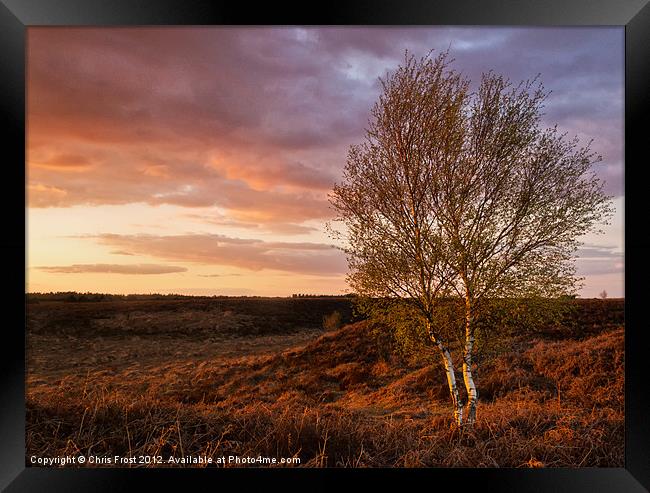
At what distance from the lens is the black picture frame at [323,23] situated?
603cm

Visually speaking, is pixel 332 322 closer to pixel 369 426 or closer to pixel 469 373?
pixel 469 373

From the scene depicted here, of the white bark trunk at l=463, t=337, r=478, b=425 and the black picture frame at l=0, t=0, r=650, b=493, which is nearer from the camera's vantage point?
the black picture frame at l=0, t=0, r=650, b=493

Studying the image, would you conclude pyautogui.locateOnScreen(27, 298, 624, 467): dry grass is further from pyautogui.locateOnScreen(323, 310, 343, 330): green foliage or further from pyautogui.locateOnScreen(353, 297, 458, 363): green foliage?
pyautogui.locateOnScreen(323, 310, 343, 330): green foliage

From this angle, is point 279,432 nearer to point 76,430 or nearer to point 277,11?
point 76,430

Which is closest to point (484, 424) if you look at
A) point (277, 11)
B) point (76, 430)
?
point (76, 430)

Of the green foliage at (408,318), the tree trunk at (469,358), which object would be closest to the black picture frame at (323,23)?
the tree trunk at (469,358)

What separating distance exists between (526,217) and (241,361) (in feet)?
58.7

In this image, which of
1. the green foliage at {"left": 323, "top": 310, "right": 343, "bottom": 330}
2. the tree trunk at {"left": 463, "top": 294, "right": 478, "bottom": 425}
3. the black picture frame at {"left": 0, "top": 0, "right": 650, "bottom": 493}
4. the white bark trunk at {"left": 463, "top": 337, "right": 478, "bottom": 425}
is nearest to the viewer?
the black picture frame at {"left": 0, "top": 0, "right": 650, "bottom": 493}

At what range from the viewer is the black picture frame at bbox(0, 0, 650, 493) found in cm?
603

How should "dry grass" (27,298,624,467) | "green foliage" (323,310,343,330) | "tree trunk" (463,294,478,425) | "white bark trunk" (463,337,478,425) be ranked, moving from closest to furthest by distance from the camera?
"dry grass" (27,298,624,467) → "tree trunk" (463,294,478,425) → "white bark trunk" (463,337,478,425) → "green foliage" (323,310,343,330)

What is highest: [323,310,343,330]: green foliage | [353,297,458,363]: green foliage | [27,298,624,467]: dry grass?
[353,297,458,363]: green foliage

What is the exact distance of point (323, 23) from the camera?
19.8 ft

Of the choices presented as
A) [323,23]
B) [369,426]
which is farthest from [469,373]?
[323,23]

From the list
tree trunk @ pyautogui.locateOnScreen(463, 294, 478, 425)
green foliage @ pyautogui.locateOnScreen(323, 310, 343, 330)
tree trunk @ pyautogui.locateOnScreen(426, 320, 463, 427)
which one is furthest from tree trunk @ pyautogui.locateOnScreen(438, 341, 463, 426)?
green foliage @ pyautogui.locateOnScreen(323, 310, 343, 330)
